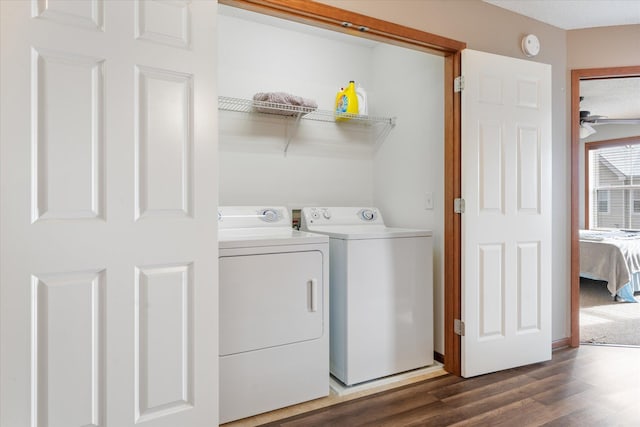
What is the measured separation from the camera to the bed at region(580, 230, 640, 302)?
408cm

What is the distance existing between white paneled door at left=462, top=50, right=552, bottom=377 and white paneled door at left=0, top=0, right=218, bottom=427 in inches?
61.3

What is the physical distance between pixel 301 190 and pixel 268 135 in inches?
19.6

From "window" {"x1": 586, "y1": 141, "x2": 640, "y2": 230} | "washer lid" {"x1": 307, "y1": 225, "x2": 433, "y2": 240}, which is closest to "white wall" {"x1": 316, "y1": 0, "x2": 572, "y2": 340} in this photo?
"washer lid" {"x1": 307, "y1": 225, "x2": 433, "y2": 240}

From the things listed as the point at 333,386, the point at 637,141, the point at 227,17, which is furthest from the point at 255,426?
the point at 637,141

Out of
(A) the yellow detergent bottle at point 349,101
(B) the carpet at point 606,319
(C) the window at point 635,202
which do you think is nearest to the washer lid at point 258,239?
(A) the yellow detergent bottle at point 349,101

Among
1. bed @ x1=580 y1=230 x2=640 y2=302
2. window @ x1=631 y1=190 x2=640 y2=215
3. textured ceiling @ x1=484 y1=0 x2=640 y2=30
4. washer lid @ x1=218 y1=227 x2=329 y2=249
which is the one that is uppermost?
textured ceiling @ x1=484 y1=0 x2=640 y2=30

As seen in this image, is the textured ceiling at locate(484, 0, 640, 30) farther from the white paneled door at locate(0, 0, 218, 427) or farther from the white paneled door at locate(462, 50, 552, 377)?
the white paneled door at locate(0, 0, 218, 427)

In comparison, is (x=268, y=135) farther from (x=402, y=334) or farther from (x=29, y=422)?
(x=29, y=422)

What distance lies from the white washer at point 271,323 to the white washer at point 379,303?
166 millimetres

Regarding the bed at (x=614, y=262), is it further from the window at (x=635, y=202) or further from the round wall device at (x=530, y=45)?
the round wall device at (x=530, y=45)

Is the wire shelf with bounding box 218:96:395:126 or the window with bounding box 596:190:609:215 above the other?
the wire shelf with bounding box 218:96:395:126

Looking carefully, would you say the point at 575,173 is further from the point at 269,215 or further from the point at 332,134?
the point at 269,215

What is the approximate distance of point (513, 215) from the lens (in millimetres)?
2367

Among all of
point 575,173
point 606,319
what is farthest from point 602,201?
point 575,173
